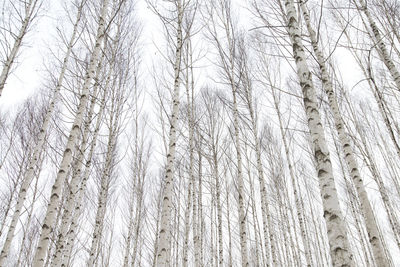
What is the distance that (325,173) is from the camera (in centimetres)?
216

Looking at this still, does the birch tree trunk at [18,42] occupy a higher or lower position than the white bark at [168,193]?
higher

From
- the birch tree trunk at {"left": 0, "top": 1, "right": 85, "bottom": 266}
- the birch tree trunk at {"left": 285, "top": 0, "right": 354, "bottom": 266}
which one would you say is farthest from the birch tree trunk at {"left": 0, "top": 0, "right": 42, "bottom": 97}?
the birch tree trunk at {"left": 285, "top": 0, "right": 354, "bottom": 266}

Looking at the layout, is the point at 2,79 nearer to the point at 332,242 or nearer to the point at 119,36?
the point at 119,36

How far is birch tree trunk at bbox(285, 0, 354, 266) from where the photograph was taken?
1.84 metres

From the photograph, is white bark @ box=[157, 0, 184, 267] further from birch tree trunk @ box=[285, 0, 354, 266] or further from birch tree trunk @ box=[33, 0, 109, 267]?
A: birch tree trunk @ box=[285, 0, 354, 266]

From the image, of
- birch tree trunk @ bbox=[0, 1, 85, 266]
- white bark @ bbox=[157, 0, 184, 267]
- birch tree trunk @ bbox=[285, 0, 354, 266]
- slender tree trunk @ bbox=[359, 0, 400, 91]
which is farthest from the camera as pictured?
birch tree trunk @ bbox=[0, 1, 85, 266]

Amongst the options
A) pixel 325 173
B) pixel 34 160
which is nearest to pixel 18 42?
pixel 34 160

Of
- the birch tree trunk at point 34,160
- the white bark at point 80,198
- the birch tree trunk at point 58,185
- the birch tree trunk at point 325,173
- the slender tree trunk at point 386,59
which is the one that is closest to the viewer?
the birch tree trunk at point 325,173

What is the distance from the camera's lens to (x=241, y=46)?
6855 mm

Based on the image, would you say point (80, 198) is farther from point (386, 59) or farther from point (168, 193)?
point (386, 59)

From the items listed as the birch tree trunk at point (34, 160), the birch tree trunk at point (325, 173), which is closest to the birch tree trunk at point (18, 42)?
the birch tree trunk at point (34, 160)

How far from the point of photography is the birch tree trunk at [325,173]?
72.5 inches

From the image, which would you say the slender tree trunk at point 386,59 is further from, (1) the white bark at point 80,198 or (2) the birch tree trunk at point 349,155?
(1) the white bark at point 80,198

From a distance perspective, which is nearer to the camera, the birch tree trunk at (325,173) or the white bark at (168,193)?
the birch tree trunk at (325,173)
